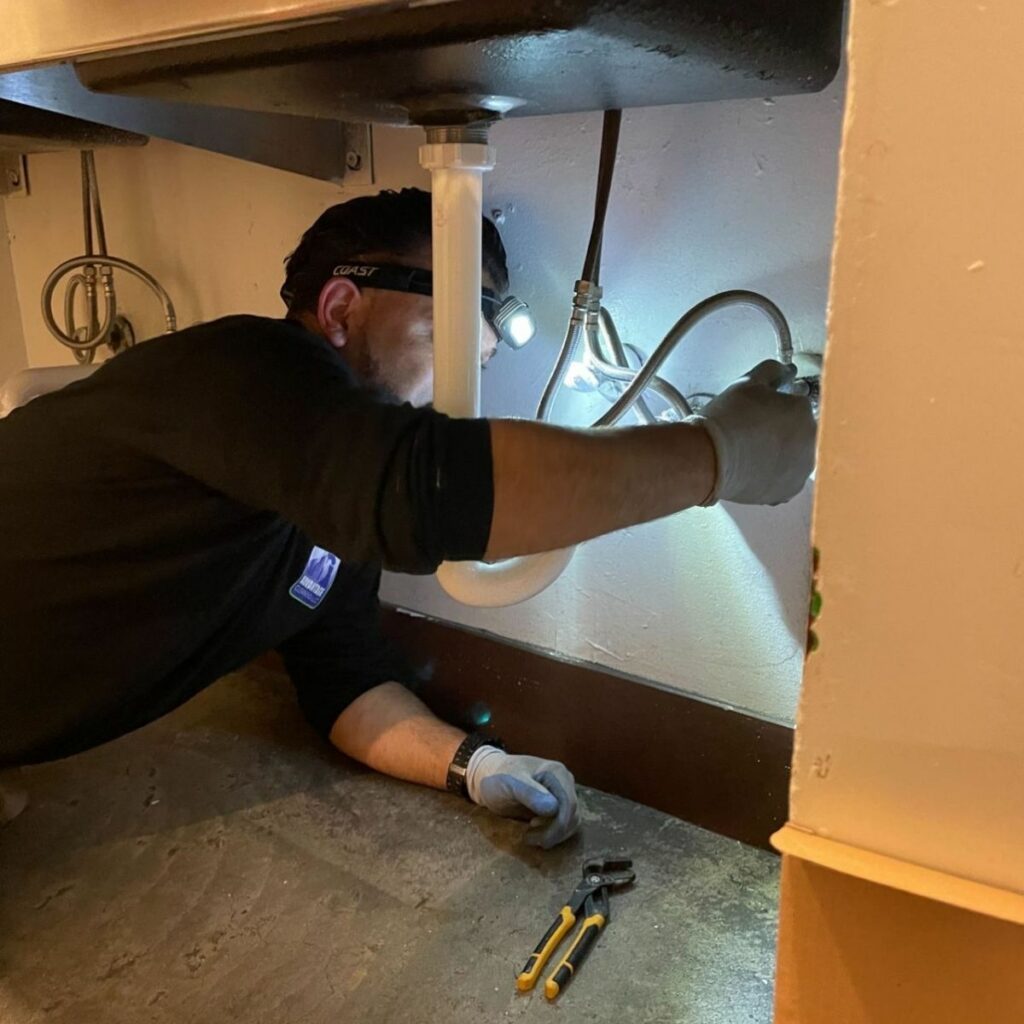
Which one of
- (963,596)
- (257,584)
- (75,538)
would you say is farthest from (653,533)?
(963,596)

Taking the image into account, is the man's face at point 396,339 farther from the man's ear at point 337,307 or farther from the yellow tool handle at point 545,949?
the yellow tool handle at point 545,949

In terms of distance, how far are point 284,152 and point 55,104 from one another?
0.78 ft

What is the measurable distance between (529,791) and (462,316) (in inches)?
20.0

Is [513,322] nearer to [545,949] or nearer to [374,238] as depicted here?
[374,238]

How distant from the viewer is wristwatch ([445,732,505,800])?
3.55 ft

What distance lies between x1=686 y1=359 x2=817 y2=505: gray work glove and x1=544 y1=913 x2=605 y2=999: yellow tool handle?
0.42 meters

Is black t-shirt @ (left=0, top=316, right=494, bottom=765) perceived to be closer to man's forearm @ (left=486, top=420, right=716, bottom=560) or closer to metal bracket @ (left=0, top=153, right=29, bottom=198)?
man's forearm @ (left=486, top=420, right=716, bottom=560)

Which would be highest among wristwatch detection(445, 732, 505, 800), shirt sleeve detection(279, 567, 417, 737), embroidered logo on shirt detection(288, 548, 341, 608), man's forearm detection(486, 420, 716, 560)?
man's forearm detection(486, 420, 716, 560)

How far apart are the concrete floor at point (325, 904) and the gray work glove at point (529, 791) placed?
0.07 feet

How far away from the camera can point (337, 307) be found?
0.93 metres

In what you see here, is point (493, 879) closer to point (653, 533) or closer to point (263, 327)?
point (653, 533)

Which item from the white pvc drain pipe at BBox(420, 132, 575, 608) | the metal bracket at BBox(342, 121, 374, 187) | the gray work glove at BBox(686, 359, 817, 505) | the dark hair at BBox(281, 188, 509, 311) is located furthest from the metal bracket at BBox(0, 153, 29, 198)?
the gray work glove at BBox(686, 359, 817, 505)

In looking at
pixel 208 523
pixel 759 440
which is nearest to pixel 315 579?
pixel 208 523

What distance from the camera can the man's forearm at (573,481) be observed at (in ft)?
2.20
